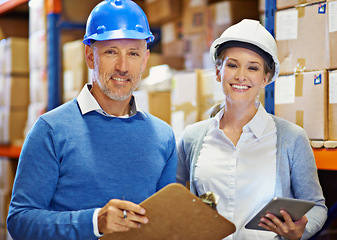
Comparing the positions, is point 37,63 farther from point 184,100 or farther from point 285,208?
point 285,208

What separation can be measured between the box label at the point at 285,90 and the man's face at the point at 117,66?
2.87 ft

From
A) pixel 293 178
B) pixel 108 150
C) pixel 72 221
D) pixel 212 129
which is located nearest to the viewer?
pixel 72 221

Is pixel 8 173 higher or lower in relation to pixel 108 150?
lower

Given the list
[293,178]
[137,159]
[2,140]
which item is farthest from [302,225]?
[2,140]

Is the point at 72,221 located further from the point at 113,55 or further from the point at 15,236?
the point at 113,55

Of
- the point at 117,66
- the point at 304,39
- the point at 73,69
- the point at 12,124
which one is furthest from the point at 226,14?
the point at 12,124

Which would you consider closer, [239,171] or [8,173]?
[239,171]

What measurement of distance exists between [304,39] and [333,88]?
29 centimetres

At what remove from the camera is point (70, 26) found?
15.0 feet

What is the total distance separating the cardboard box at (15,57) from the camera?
4.98 meters

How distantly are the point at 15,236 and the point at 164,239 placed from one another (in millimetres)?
551

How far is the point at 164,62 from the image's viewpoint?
14.5 feet

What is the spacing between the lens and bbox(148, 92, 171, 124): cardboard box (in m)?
3.65

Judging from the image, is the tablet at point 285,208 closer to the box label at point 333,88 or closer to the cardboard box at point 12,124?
the box label at point 333,88
